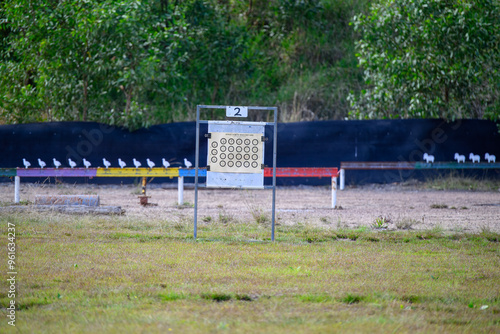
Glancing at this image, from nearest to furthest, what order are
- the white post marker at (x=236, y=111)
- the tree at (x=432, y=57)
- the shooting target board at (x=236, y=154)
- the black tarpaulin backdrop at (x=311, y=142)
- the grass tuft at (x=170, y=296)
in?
the grass tuft at (x=170, y=296)
the white post marker at (x=236, y=111)
the shooting target board at (x=236, y=154)
the black tarpaulin backdrop at (x=311, y=142)
the tree at (x=432, y=57)

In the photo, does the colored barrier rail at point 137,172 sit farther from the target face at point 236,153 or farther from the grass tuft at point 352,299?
the grass tuft at point 352,299

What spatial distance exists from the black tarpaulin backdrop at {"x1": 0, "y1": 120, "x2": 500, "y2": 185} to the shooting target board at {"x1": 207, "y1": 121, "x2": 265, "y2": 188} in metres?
9.82

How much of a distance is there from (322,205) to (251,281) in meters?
8.77

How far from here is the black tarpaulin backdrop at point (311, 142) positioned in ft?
64.0

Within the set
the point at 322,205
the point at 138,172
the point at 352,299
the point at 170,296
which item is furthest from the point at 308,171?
the point at 170,296

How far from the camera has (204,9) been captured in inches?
1020

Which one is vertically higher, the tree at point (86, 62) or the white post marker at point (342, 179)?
the tree at point (86, 62)

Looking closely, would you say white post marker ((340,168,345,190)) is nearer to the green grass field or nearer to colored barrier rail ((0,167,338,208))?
colored barrier rail ((0,167,338,208))

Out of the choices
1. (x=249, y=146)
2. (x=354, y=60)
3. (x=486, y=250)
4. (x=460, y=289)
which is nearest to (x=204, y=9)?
(x=354, y=60)

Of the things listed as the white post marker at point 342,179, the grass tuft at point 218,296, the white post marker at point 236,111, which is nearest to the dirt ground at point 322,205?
the white post marker at point 342,179

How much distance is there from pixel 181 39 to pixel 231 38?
320cm

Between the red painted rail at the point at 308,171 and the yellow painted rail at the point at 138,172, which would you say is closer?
the red painted rail at the point at 308,171

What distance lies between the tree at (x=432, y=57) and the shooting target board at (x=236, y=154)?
1217cm

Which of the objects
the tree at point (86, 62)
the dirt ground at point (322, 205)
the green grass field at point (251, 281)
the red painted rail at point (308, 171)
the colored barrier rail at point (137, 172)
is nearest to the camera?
the green grass field at point (251, 281)
